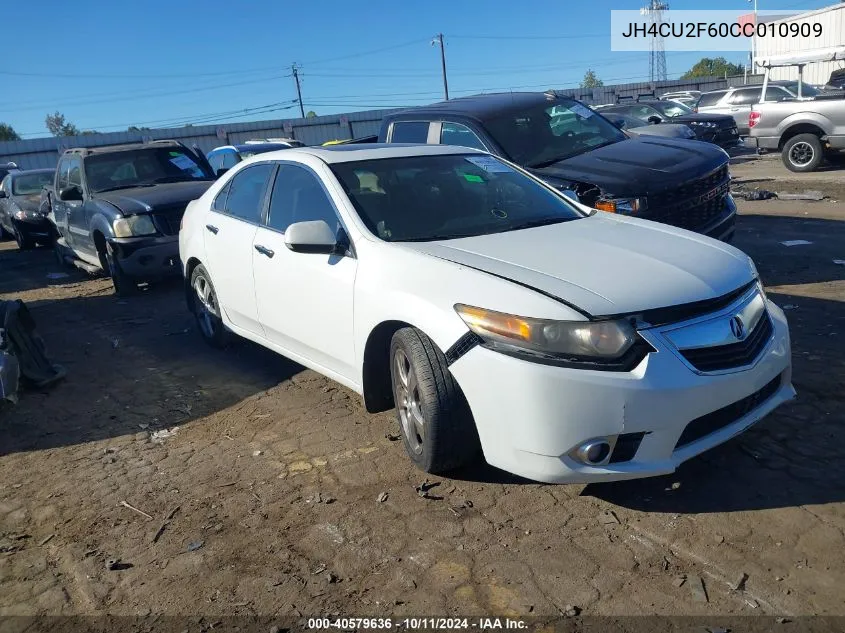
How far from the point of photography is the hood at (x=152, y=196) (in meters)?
8.72

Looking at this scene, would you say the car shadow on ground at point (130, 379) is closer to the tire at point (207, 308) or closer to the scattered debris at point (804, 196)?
the tire at point (207, 308)

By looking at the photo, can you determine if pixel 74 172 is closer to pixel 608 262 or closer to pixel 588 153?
pixel 588 153

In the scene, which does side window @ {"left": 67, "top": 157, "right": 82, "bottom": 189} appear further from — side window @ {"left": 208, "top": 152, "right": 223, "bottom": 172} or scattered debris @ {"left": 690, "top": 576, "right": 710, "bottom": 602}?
scattered debris @ {"left": 690, "top": 576, "right": 710, "bottom": 602}

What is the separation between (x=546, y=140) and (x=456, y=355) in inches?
182

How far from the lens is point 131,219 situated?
866 cm

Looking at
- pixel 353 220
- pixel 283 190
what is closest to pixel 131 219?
pixel 283 190

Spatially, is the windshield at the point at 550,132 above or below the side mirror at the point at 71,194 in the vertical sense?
above

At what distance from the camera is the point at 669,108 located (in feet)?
72.0

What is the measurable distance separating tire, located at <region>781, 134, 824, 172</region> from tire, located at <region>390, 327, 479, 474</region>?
13.0m

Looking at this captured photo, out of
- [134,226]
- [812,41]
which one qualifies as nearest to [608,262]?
[134,226]

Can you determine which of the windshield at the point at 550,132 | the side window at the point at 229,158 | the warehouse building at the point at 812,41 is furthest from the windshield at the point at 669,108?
the windshield at the point at 550,132

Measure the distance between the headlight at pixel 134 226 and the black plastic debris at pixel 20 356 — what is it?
280cm

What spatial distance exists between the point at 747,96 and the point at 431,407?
2213cm

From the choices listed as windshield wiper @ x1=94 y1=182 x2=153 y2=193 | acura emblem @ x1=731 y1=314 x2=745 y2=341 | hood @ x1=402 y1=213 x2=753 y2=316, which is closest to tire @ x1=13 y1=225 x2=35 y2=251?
windshield wiper @ x1=94 y1=182 x2=153 y2=193
